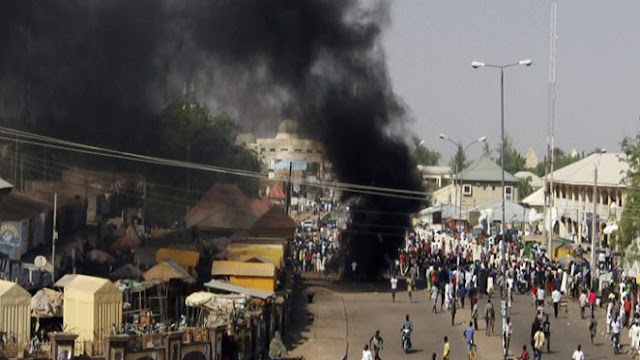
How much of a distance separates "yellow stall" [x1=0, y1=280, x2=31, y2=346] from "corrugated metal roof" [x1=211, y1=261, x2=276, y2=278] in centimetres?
1092

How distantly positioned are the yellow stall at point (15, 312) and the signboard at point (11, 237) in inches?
475

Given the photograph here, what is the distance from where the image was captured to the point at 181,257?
42.2m

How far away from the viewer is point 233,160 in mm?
79375

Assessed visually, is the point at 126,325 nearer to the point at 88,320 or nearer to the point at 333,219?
the point at 88,320

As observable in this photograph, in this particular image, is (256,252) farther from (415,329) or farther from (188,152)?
(188,152)

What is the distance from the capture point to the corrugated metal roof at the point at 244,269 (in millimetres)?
38812

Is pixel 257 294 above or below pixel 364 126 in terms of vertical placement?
below

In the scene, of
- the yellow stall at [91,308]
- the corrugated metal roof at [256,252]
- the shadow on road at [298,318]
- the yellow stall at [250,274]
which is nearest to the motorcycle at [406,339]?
the shadow on road at [298,318]

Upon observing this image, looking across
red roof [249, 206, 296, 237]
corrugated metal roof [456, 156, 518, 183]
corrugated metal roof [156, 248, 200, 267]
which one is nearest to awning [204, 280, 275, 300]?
corrugated metal roof [156, 248, 200, 267]

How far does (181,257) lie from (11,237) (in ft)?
18.5

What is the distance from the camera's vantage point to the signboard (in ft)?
132

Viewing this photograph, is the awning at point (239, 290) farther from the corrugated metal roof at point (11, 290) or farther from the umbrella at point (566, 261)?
the umbrella at point (566, 261)

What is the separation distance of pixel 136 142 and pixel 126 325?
3979 cm

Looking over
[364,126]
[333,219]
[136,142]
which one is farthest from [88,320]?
[333,219]
